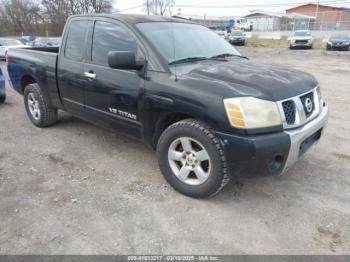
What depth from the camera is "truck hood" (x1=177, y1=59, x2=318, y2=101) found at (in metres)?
2.90

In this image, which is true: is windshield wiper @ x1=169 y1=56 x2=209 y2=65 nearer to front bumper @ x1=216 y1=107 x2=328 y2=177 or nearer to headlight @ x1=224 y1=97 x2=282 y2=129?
headlight @ x1=224 y1=97 x2=282 y2=129

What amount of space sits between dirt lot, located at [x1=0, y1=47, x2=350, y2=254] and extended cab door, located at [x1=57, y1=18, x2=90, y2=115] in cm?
69

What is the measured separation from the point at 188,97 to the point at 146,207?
3.72ft

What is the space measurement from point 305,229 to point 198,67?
1.87 metres

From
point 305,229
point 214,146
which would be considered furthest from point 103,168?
point 305,229

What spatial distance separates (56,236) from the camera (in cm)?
273

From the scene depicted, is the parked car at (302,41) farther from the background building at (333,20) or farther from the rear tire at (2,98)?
the rear tire at (2,98)

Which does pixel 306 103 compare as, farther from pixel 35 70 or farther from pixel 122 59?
pixel 35 70

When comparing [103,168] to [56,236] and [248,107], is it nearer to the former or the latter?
[56,236]

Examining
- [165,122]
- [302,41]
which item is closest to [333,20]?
[302,41]

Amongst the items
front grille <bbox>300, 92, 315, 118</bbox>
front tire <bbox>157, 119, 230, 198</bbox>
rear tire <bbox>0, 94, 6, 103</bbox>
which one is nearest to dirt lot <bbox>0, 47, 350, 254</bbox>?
front tire <bbox>157, 119, 230, 198</bbox>

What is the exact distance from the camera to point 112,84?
12.3ft

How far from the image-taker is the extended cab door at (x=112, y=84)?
358cm

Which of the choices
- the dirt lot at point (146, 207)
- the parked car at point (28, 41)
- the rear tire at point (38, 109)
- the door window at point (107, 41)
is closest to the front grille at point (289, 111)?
the dirt lot at point (146, 207)
